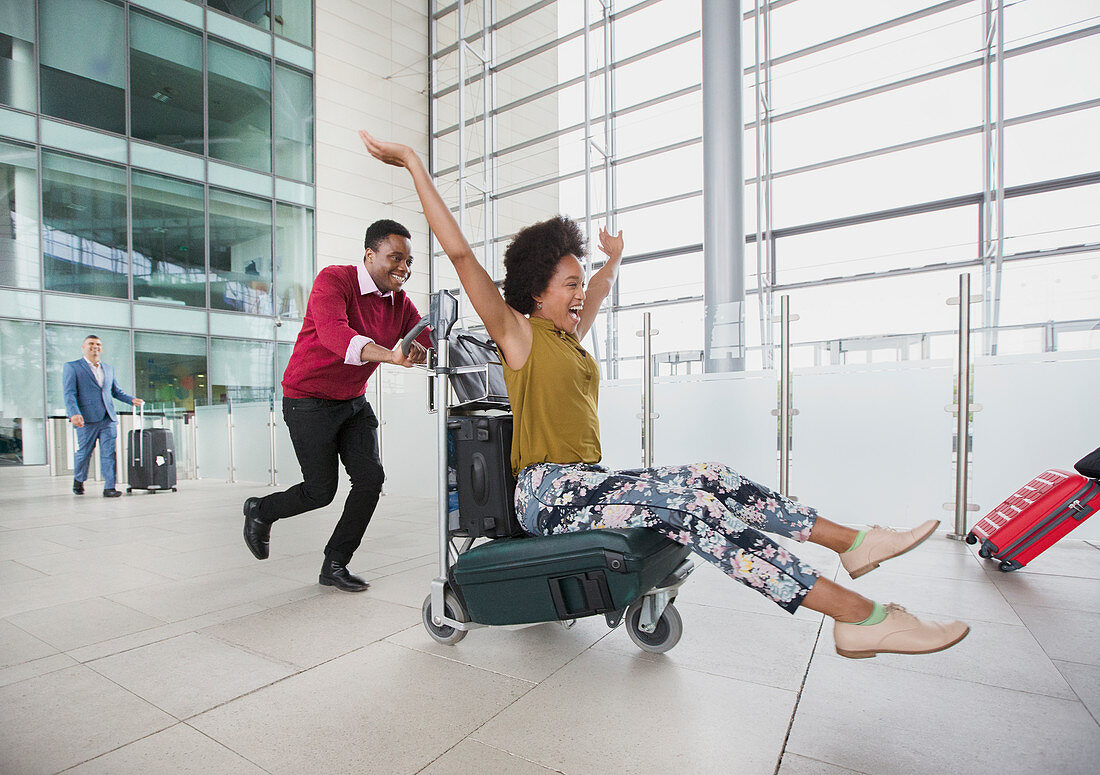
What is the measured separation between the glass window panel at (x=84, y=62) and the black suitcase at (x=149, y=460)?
6.38 meters

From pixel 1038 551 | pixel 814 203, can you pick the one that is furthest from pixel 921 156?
pixel 1038 551

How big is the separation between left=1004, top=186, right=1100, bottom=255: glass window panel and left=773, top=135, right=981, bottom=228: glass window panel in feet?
2.49

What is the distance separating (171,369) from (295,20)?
7556 mm

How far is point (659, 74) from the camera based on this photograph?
11.6 metres

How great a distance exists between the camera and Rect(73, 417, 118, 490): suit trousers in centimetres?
626

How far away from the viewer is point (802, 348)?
13.8 feet

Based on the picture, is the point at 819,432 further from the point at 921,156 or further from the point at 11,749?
the point at 921,156

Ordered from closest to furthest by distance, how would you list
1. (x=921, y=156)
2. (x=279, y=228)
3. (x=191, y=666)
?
(x=191, y=666) → (x=921, y=156) → (x=279, y=228)

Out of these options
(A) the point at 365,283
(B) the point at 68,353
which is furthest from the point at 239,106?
(A) the point at 365,283

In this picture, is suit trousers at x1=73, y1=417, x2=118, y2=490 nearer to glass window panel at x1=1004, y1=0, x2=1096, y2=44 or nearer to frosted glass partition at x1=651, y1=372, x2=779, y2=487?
frosted glass partition at x1=651, y1=372, x2=779, y2=487

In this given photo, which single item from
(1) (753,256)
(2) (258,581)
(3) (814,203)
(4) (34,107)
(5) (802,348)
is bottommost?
(2) (258,581)

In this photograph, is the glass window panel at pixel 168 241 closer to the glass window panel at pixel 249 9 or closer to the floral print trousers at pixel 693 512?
the glass window panel at pixel 249 9

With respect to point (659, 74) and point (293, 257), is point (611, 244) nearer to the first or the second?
Answer: point (659, 74)

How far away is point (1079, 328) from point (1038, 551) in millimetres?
1576
